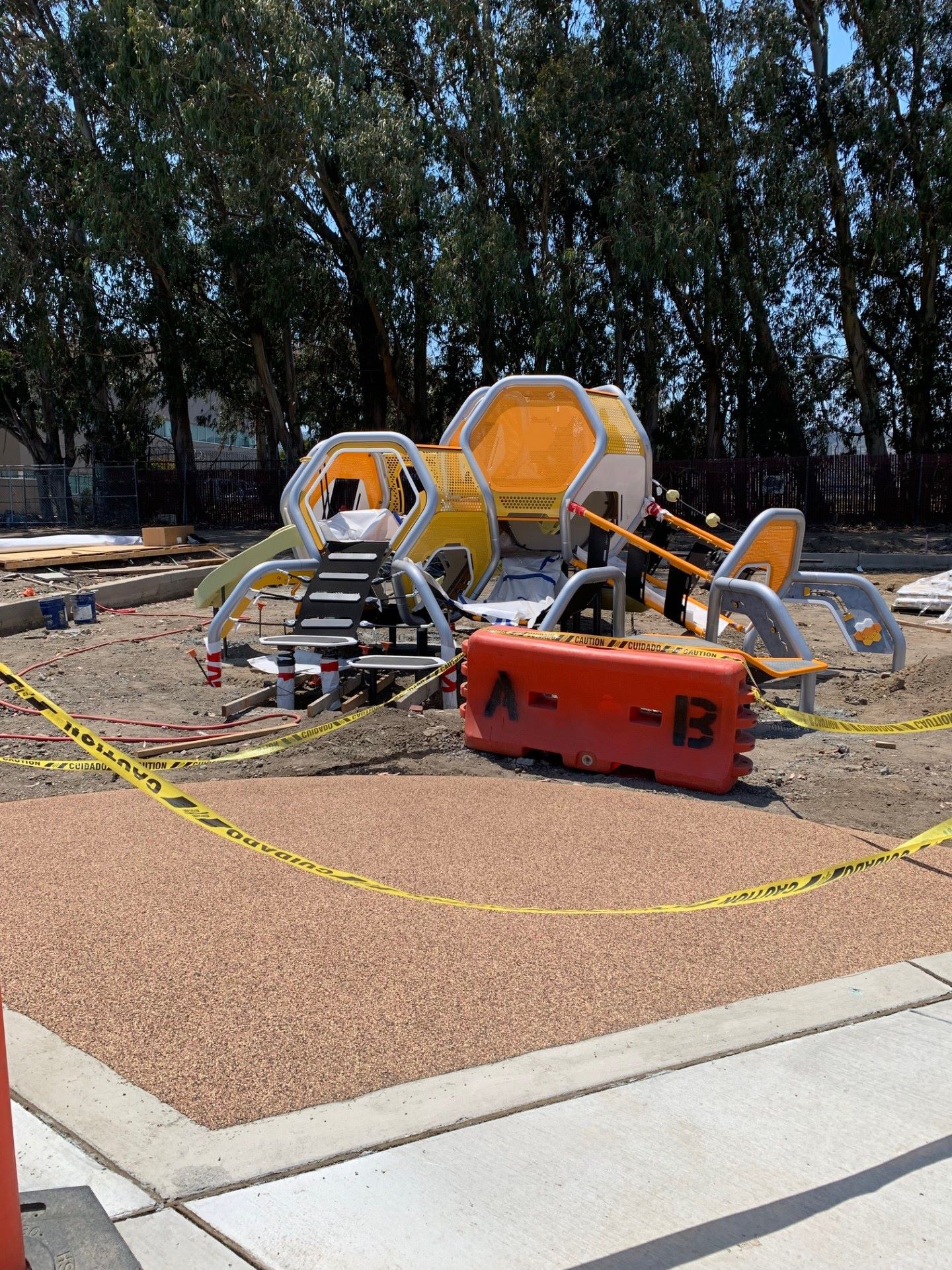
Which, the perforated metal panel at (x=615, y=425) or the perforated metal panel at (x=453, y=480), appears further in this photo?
the perforated metal panel at (x=453, y=480)

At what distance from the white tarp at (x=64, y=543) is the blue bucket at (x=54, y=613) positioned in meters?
8.52

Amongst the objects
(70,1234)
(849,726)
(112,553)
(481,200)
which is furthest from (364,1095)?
(481,200)

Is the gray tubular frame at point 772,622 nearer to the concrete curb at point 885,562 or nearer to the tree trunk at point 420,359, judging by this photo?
the concrete curb at point 885,562

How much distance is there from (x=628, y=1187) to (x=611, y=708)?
4194mm

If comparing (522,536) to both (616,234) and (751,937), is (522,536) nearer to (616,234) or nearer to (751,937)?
(751,937)

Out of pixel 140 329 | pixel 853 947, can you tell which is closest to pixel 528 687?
pixel 853 947

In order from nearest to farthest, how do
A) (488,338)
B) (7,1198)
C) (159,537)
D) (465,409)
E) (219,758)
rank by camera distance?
(7,1198) < (219,758) < (465,409) < (159,537) < (488,338)

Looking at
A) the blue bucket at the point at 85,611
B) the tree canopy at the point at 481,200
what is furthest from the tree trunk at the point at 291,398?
the blue bucket at the point at 85,611

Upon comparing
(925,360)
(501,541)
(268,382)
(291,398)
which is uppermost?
(268,382)

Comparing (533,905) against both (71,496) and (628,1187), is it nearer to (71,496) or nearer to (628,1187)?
(628,1187)

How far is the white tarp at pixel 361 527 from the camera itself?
10859 millimetres

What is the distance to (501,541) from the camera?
11.7 metres

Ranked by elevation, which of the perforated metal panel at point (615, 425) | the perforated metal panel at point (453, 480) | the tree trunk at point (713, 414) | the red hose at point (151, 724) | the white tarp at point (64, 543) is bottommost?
the red hose at point (151, 724)

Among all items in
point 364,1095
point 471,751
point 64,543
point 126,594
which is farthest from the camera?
point 64,543
